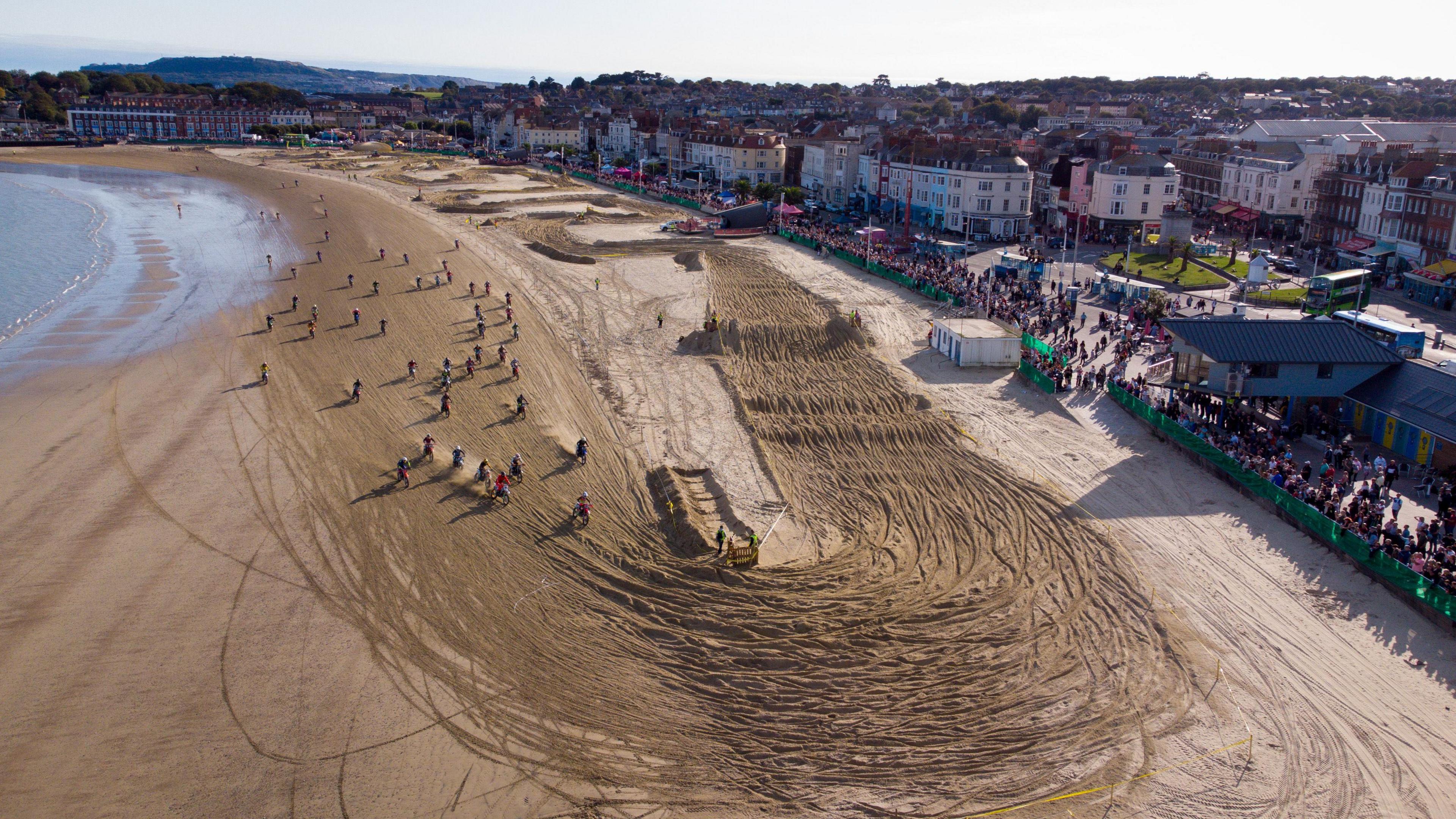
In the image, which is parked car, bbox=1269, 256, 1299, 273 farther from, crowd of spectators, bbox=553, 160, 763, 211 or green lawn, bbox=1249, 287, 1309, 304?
crowd of spectators, bbox=553, 160, 763, 211

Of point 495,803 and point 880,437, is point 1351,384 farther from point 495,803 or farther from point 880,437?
point 495,803

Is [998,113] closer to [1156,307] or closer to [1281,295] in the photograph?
[1281,295]

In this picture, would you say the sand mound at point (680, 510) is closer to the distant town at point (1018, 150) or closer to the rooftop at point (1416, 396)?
the rooftop at point (1416, 396)

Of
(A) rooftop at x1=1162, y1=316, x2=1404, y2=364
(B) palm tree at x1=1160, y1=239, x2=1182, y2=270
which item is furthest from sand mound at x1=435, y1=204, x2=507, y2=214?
(A) rooftop at x1=1162, y1=316, x2=1404, y2=364

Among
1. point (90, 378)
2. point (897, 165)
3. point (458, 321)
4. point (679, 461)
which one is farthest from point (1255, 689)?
point (897, 165)

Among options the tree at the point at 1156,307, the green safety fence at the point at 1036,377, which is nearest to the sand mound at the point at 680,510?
the green safety fence at the point at 1036,377

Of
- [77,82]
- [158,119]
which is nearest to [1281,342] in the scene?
[158,119]
